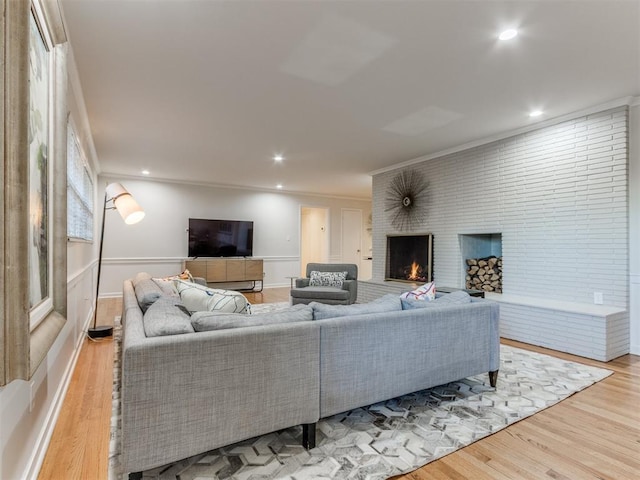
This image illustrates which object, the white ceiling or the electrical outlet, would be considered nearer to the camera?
the electrical outlet

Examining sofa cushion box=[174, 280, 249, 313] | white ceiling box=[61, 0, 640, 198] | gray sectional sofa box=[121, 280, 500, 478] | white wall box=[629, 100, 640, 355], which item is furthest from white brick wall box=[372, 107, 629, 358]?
sofa cushion box=[174, 280, 249, 313]

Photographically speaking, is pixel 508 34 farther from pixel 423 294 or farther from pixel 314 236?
pixel 314 236

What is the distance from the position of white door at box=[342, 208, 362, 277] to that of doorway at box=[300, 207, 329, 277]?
52 centimetres

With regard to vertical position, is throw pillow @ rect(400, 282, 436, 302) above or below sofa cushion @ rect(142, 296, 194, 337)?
below

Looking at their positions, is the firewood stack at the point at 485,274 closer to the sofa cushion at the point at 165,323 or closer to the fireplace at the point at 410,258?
the fireplace at the point at 410,258

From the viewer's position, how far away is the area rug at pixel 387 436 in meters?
1.64

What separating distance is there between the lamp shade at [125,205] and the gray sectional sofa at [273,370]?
1.53 m

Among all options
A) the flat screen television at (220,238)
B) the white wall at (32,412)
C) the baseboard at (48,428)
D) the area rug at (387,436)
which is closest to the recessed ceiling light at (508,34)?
the area rug at (387,436)

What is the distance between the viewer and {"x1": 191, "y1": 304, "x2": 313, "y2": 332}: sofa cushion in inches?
65.2

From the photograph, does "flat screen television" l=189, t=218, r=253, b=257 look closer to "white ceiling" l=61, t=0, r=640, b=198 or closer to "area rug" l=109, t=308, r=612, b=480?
"white ceiling" l=61, t=0, r=640, b=198

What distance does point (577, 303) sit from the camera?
145 inches

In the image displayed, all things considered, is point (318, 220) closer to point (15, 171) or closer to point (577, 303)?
point (577, 303)

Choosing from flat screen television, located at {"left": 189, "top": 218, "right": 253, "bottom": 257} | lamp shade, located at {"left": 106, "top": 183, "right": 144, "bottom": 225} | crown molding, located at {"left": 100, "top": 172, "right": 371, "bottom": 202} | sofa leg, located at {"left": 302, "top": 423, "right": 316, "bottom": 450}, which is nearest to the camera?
sofa leg, located at {"left": 302, "top": 423, "right": 316, "bottom": 450}

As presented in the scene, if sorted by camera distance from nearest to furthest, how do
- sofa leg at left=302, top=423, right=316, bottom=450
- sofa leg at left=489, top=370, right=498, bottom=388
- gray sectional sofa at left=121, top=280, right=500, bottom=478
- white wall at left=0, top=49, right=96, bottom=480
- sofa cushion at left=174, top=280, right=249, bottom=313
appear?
white wall at left=0, top=49, right=96, bottom=480 → gray sectional sofa at left=121, top=280, right=500, bottom=478 → sofa leg at left=302, top=423, right=316, bottom=450 → sofa cushion at left=174, top=280, right=249, bottom=313 → sofa leg at left=489, top=370, right=498, bottom=388
